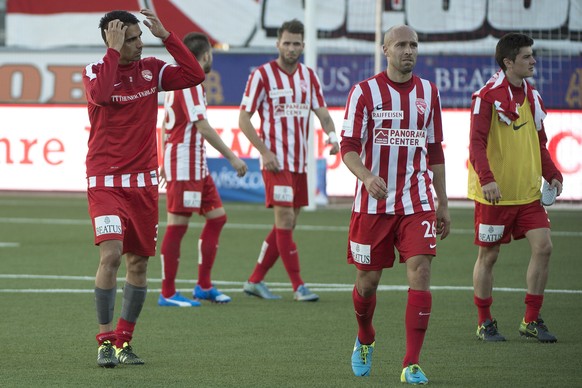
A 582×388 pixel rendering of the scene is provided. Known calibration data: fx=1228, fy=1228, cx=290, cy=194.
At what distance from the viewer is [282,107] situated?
1039 cm

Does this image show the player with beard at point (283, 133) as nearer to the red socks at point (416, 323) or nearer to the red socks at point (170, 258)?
the red socks at point (170, 258)

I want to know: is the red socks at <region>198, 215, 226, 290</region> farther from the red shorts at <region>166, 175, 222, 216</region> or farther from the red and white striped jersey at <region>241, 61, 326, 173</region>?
the red and white striped jersey at <region>241, 61, 326, 173</region>

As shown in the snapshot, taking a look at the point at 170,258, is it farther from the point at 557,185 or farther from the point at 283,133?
the point at 557,185

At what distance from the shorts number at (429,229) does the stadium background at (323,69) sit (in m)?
13.1

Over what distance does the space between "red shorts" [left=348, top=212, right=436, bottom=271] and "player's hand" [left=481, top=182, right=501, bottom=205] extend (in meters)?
1.07

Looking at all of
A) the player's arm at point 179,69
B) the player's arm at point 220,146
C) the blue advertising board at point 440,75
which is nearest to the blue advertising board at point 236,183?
the blue advertising board at point 440,75

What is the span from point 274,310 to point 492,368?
9.33 feet

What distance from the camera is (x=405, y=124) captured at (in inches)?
262

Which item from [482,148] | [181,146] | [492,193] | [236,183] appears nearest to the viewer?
[492,193]

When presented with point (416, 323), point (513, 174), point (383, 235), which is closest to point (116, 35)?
point (383, 235)

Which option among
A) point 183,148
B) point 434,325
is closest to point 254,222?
point 183,148

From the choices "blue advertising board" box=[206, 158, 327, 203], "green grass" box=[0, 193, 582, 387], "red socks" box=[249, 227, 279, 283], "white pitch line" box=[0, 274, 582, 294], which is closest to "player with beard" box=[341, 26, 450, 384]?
"green grass" box=[0, 193, 582, 387]

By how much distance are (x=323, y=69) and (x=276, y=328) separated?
1363 cm

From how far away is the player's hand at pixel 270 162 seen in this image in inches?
398
